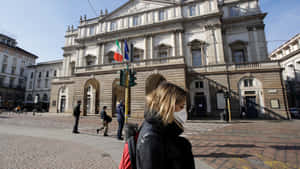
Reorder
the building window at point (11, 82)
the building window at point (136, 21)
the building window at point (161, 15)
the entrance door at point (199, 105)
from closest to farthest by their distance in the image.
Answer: the entrance door at point (199, 105) < the building window at point (161, 15) < the building window at point (136, 21) < the building window at point (11, 82)

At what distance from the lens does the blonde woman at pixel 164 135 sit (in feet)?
3.42

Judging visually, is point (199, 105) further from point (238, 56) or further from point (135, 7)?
point (135, 7)

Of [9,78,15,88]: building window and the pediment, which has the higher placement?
the pediment

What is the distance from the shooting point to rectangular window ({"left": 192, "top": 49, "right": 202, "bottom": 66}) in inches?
890

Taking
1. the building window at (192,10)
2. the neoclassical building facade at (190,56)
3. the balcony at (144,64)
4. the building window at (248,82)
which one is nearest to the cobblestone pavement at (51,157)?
the neoclassical building facade at (190,56)

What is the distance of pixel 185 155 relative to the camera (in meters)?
1.15

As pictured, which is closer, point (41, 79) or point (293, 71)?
point (293, 71)

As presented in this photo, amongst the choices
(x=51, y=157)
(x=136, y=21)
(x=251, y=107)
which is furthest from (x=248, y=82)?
(x=51, y=157)

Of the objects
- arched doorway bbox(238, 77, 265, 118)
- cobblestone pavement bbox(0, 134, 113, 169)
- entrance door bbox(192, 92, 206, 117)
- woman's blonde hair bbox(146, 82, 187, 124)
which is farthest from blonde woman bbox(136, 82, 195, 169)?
arched doorway bbox(238, 77, 265, 118)

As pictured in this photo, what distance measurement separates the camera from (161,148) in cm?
106

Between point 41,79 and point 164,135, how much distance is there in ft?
170

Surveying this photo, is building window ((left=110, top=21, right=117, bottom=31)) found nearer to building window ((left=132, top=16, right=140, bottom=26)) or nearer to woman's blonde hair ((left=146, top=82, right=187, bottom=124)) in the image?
building window ((left=132, top=16, right=140, bottom=26))

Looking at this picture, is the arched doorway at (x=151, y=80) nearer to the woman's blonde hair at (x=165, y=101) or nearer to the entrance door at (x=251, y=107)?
the entrance door at (x=251, y=107)

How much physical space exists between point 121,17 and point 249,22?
68.7 ft
